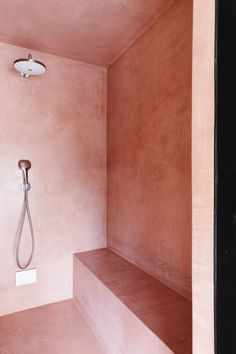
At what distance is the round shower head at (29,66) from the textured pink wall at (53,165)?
0.83 feet

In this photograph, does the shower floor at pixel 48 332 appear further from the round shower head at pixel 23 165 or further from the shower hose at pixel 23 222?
the round shower head at pixel 23 165

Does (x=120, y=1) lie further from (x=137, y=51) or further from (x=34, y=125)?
(x=34, y=125)

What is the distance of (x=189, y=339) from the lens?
1131mm

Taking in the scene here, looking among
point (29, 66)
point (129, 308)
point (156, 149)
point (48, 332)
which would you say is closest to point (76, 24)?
point (29, 66)

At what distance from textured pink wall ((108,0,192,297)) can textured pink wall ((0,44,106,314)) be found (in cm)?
23

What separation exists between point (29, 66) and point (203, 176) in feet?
5.35

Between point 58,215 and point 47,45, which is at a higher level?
point 47,45

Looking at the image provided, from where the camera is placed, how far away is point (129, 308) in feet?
4.55

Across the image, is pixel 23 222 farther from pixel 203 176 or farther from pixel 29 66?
pixel 203 176

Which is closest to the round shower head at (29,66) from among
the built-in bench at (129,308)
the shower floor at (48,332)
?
the built-in bench at (129,308)

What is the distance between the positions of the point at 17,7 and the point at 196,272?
193cm

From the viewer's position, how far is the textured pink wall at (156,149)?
149 centimetres
